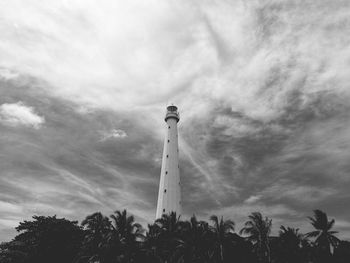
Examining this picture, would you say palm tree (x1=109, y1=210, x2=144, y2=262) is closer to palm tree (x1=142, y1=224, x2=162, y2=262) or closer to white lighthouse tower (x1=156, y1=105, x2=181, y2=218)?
palm tree (x1=142, y1=224, x2=162, y2=262)

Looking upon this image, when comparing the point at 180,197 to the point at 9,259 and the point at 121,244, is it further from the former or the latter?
the point at 9,259

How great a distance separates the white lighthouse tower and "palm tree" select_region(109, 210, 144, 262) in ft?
45.6

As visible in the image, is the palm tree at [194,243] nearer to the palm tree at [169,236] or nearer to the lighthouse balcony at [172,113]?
the palm tree at [169,236]

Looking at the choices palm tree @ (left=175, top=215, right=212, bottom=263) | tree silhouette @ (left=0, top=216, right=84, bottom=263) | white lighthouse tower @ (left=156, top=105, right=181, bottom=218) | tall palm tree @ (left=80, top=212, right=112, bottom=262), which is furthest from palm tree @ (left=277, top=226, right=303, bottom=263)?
tree silhouette @ (left=0, top=216, right=84, bottom=263)

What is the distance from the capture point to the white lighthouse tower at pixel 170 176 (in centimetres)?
5097

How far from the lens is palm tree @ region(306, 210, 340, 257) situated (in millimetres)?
41781

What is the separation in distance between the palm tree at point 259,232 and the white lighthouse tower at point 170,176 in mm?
15959

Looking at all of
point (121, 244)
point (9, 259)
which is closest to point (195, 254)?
point (121, 244)

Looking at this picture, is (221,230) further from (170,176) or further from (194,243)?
(170,176)

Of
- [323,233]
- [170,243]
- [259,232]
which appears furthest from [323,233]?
[170,243]

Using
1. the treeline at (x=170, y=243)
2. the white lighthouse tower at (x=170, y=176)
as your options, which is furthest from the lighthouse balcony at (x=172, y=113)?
the treeline at (x=170, y=243)

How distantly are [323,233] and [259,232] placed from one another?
12.8 meters

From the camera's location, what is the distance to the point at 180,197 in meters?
53.4

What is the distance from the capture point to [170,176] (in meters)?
54.4
